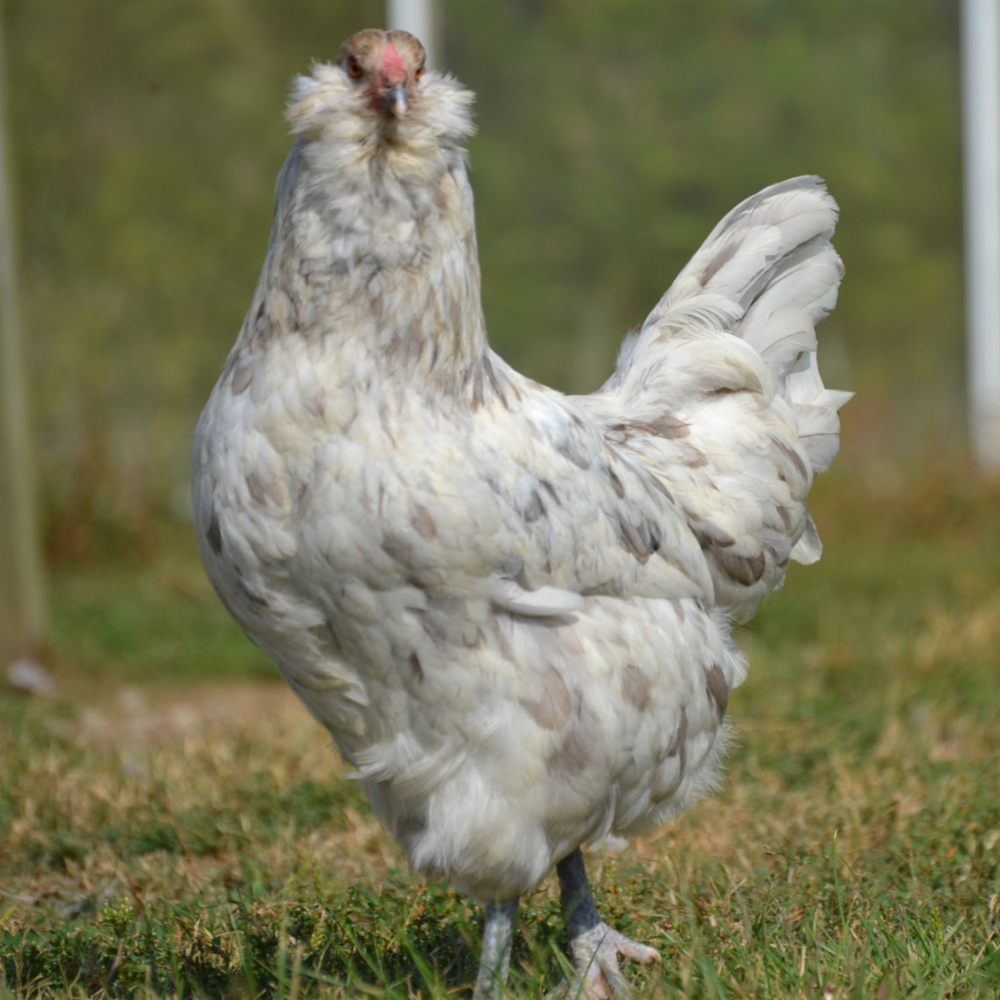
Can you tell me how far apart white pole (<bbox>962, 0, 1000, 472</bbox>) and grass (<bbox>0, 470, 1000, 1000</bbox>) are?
13.2 ft

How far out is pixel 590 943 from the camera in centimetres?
301

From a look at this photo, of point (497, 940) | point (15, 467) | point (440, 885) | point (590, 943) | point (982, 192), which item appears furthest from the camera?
point (982, 192)

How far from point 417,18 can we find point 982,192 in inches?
158

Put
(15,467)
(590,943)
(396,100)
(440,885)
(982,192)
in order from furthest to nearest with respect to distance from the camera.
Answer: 1. (982,192)
2. (15,467)
3. (440,885)
4. (590,943)
5. (396,100)

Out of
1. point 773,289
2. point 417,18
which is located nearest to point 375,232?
point 773,289

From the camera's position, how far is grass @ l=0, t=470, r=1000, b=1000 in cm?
281

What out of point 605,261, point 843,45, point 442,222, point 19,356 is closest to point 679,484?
point 442,222

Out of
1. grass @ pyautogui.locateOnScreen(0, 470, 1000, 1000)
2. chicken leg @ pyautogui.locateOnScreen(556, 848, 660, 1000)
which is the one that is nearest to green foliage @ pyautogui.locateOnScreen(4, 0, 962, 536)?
grass @ pyautogui.locateOnScreen(0, 470, 1000, 1000)

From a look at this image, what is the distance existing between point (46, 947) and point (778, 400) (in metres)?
2.06

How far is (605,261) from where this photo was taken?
9836mm

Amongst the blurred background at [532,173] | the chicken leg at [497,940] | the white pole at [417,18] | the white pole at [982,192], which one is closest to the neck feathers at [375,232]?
the chicken leg at [497,940]

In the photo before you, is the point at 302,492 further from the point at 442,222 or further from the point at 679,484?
the point at 679,484

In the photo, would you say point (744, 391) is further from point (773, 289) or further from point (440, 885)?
point (440, 885)

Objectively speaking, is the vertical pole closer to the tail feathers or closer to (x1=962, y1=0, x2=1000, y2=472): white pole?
the tail feathers
